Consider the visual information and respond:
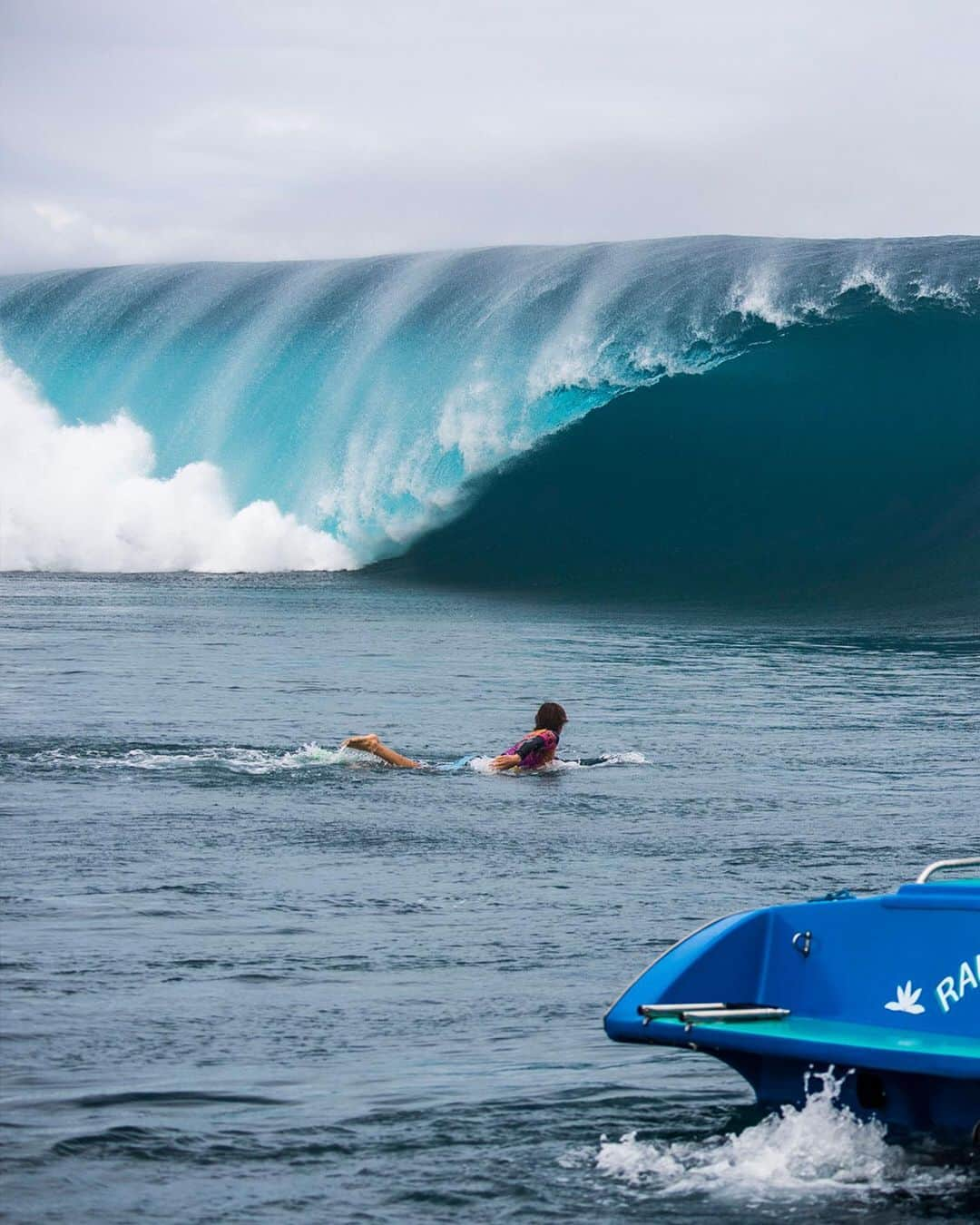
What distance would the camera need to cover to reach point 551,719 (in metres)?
15.7

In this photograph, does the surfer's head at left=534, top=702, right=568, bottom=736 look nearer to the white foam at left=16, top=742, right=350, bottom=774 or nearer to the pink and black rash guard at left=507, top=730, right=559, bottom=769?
the pink and black rash guard at left=507, top=730, right=559, bottom=769

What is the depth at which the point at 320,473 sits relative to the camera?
162 feet

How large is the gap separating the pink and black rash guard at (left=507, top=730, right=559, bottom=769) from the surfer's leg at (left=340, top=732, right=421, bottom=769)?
32.6 inches

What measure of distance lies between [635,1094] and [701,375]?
37.0 meters

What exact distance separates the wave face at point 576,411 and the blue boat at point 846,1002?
2915 cm

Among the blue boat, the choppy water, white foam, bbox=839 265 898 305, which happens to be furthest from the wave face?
the blue boat

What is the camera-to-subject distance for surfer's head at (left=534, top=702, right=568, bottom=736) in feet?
51.5

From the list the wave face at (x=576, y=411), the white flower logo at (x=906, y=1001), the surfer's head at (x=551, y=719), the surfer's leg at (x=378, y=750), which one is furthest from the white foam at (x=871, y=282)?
the white flower logo at (x=906, y=1001)

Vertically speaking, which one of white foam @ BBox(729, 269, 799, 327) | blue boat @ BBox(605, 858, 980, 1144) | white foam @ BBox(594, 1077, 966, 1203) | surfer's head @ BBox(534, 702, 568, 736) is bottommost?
white foam @ BBox(594, 1077, 966, 1203)

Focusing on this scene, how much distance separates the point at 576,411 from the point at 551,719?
1168 inches

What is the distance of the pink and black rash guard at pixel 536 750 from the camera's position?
51.1 ft

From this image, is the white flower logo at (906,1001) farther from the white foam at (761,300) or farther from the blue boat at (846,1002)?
the white foam at (761,300)

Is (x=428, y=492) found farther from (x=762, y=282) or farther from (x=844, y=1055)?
(x=844, y=1055)

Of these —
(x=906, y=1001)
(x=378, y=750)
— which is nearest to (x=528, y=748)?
(x=378, y=750)
